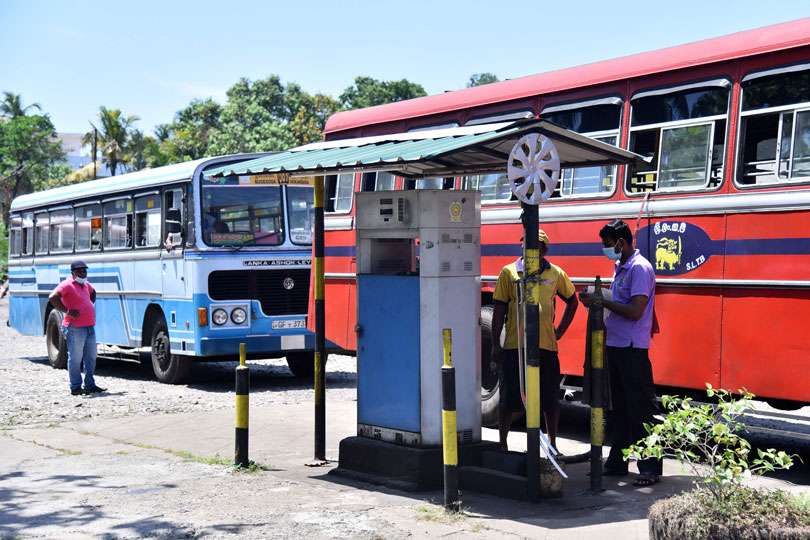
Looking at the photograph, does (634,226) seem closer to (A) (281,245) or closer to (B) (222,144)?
(A) (281,245)

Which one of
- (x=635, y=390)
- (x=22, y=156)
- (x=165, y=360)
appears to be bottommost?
(x=165, y=360)

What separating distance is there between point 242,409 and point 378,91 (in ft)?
227

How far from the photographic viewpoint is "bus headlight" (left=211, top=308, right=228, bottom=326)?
15148 mm

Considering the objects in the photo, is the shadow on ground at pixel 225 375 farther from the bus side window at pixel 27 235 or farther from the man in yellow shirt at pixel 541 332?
the man in yellow shirt at pixel 541 332

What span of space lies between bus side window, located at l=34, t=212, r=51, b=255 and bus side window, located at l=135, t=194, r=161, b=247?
427 cm

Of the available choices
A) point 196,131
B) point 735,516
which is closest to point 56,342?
point 735,516

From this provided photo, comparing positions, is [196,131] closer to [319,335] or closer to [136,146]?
[136,146]

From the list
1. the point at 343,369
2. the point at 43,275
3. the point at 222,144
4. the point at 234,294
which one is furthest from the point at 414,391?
the point at 222,144

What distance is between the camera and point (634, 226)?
32.7 ft

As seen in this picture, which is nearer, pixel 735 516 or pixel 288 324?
pixel 735 516

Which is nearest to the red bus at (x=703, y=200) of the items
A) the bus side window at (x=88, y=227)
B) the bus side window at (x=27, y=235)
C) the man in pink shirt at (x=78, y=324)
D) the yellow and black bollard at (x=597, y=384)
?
the yellow and black bollard at (x=597, y=384)

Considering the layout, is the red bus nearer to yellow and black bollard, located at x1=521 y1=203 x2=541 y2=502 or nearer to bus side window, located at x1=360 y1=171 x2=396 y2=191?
bus side window, located at x1=360 y1=171 x2=396 y2=191

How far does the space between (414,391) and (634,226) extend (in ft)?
9.21

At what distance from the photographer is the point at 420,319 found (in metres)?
8.48
